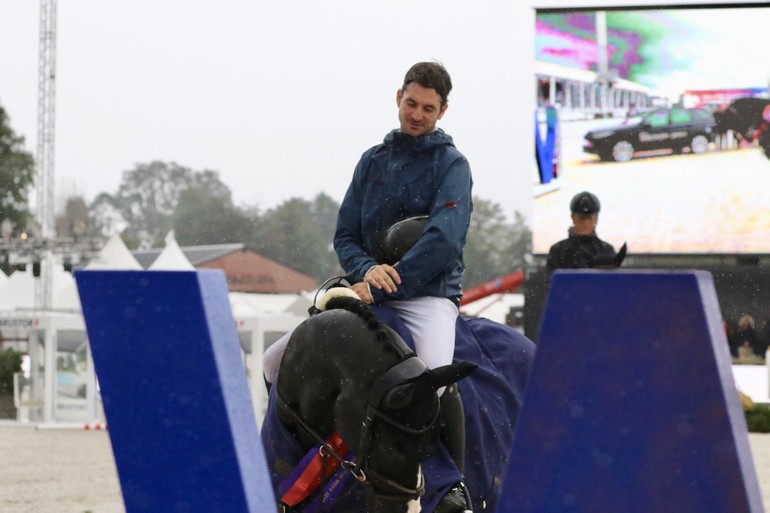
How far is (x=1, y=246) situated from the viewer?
21.4 metres

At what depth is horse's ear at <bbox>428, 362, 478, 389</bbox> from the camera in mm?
2843

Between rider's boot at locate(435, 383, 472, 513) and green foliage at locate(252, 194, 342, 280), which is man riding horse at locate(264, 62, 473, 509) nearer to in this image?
rider's boot at locate(435, 383, 472, 513)

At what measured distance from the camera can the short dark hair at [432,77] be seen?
12.0 feet

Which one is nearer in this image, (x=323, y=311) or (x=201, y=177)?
(x=323, y=311)

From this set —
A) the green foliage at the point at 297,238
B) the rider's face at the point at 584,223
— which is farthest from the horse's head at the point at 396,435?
the green foliage at the point at 297,238

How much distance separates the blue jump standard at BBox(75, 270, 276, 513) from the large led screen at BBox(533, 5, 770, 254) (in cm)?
2026

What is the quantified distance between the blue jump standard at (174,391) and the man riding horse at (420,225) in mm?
1432

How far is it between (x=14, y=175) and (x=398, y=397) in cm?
4397

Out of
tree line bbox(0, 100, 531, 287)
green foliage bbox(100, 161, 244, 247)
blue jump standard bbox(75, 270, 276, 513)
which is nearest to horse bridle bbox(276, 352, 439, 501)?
blue jump standard bbox(75, 270, 276, 513)

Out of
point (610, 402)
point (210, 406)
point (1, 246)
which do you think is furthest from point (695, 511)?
point (1, 246)

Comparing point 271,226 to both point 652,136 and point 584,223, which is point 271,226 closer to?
point 652,136

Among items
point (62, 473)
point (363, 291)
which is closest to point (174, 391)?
point (363, 291)

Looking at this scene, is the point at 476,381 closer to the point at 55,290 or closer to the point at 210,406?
the point at 210,406

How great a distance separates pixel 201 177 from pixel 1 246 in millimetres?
86196
